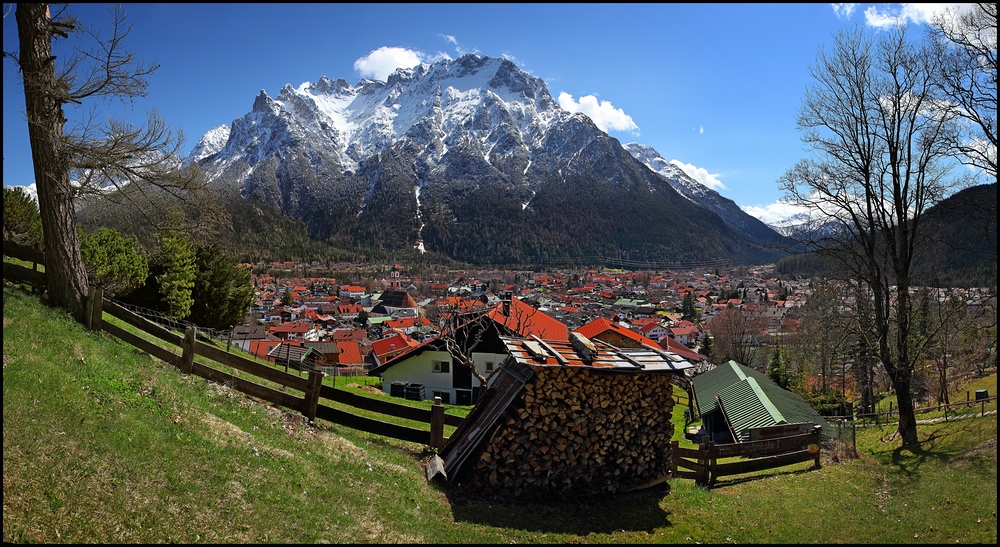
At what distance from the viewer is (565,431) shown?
29.7ft

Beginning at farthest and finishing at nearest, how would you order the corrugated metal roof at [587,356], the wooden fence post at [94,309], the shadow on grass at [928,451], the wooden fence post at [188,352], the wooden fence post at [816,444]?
the wooden fence post at [816,444], the shadow on grass at [928,451], the wooden fence post at [94,309], the wooden fence post at [188,352], the corrugated metal roof at [587,356]

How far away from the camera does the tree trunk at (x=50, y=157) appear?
9.80m

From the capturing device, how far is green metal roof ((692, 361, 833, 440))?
2025 centimetres

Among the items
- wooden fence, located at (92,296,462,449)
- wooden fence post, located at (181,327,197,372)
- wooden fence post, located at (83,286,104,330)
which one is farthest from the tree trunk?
wooden fence post, located at (181,327,197,372)

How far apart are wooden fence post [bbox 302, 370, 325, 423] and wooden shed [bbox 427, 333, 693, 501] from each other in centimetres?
244

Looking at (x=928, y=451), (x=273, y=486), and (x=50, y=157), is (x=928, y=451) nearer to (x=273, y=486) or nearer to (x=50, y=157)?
(x=273, y=486)

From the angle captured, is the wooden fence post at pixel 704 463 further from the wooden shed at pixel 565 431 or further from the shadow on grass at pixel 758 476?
the wooden shed at pixel 565 431

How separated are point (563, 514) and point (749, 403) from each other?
55.8 feet

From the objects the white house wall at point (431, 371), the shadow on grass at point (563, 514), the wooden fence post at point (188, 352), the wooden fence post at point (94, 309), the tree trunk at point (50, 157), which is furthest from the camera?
the white house wall at point (431, 371)

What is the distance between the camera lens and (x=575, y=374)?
9.16 meters

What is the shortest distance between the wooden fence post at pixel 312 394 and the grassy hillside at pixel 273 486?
0.92 ft

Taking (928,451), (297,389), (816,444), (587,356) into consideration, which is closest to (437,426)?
(297,389)

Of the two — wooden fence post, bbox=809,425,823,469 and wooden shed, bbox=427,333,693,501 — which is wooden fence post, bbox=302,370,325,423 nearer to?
wooden shed, bbox=427,333,693,501

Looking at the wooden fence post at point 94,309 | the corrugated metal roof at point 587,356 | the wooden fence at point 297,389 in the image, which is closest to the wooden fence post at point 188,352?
the wooden fence at point 297,389
